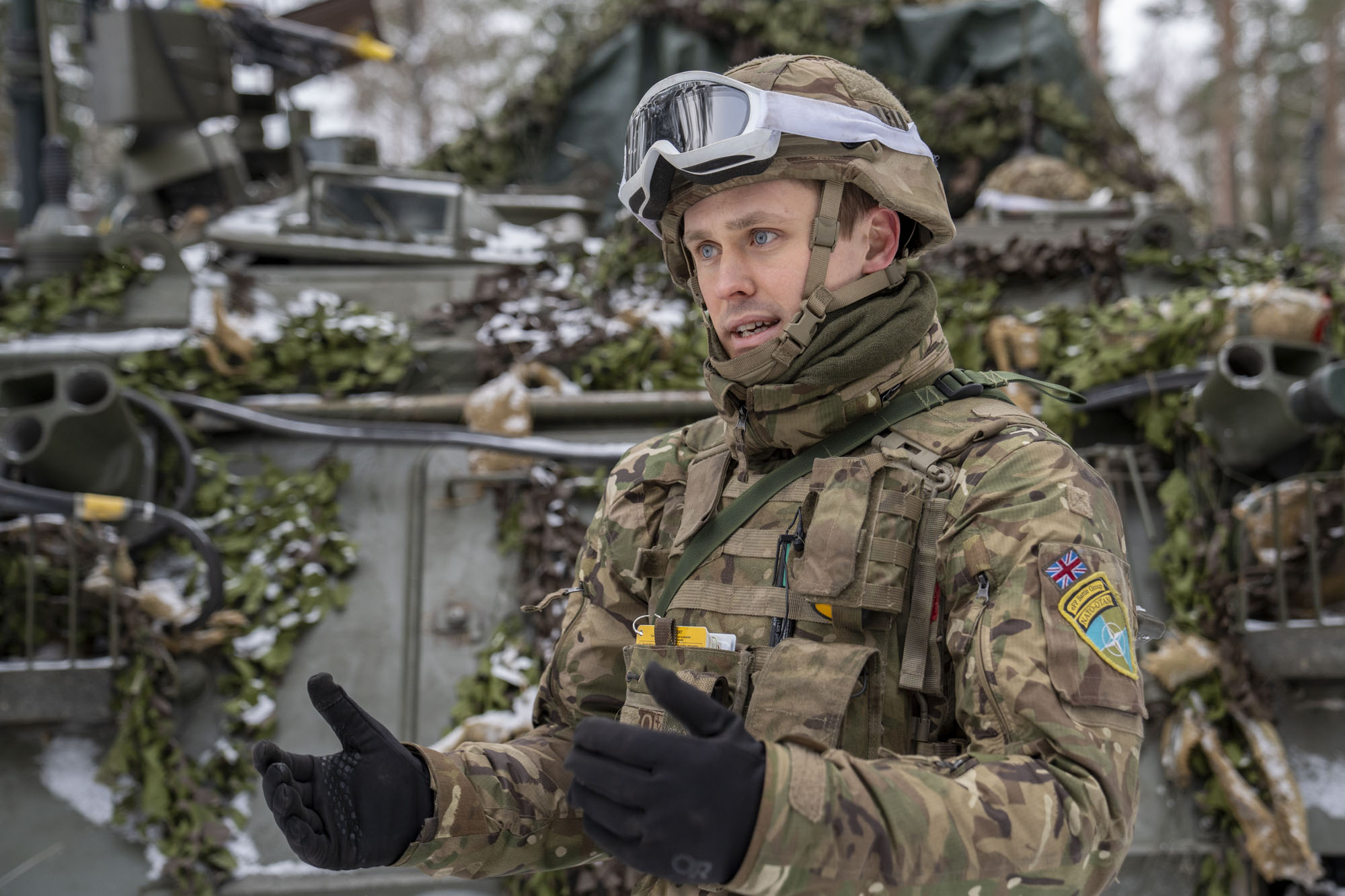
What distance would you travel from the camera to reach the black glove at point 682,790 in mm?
1240

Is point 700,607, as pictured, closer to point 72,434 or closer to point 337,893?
point 337,893

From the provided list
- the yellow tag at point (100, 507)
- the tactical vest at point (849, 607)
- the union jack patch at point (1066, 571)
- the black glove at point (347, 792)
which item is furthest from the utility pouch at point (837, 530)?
the yellow tag at point (100, 507)

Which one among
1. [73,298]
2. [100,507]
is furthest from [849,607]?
[73,298]

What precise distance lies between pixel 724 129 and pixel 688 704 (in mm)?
932

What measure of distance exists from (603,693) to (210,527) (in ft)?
8.94

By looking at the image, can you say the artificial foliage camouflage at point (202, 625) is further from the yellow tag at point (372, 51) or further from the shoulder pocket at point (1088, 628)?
the yellow tag at point (372, 51)

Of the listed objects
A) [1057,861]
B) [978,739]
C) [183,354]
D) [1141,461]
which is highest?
[183,354]

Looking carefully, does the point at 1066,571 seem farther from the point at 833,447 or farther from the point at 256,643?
the point at 256,643

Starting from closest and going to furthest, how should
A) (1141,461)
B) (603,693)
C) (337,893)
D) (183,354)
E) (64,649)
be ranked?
(603,693), (337,893), (64,649), (1141,461), (183,354)

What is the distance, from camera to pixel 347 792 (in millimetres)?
1707

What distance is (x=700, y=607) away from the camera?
1.84m

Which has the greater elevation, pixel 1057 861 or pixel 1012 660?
pixel 1012 660

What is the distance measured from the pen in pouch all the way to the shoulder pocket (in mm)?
415

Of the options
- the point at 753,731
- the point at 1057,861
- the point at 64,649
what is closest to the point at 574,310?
the point at 64,649
